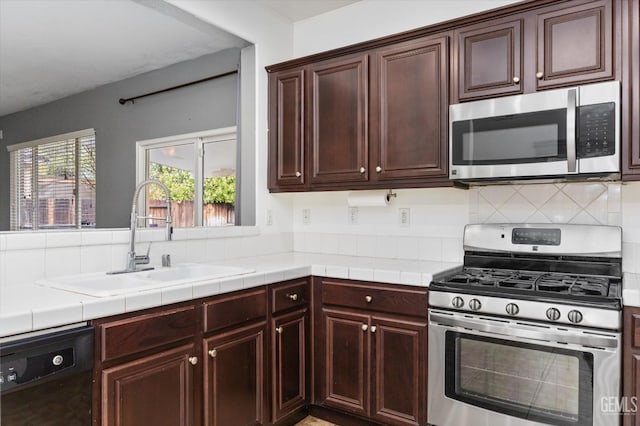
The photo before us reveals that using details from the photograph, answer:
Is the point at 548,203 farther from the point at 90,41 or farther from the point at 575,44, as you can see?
the point at 90,41

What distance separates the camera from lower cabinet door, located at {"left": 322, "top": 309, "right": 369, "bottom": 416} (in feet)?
7.52

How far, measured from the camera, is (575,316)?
5.52ft

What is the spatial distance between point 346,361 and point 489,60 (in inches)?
69.8

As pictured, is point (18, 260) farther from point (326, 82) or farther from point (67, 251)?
point (326, 82)

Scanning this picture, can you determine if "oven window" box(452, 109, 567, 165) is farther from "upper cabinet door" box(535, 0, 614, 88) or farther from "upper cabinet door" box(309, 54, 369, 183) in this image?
"upper cabinet door" box(309, 54, 369, 183)

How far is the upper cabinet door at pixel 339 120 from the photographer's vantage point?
2.58 meters

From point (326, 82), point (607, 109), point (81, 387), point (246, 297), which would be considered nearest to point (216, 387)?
point (246, 297)

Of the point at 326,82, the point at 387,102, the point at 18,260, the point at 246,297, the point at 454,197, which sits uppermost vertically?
the point at 326,82

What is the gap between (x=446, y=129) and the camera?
7.52 ft

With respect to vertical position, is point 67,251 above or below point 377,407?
above

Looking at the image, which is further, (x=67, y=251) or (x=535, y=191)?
(x=535, y=191)

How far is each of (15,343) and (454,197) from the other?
222 centimetres

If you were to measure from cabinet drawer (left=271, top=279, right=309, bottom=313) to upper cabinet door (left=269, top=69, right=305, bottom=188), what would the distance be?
0.75m

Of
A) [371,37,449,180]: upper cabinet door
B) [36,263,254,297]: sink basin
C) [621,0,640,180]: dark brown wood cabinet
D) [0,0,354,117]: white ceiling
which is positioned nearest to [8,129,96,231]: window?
[0,0,354,117]: white ceiling
